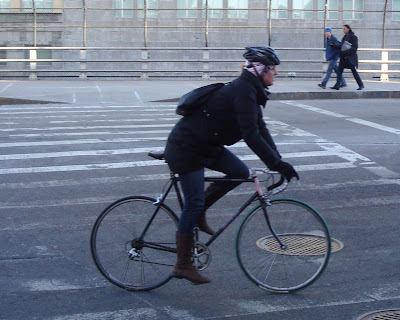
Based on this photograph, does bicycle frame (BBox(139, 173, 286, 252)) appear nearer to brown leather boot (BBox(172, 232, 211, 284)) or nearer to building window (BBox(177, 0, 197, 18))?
brown leather boot (BBox(172, 232, 211, 284))

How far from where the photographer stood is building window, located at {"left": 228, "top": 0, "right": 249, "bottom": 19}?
29.7m

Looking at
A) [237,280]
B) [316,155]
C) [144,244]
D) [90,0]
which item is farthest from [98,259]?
[90,0]

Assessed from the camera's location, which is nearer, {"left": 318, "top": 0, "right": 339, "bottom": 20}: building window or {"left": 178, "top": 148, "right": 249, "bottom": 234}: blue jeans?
{"left": 178, "top": 148, "right": 249, "bottom": 234}: blue jeans

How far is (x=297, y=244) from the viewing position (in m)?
5.26

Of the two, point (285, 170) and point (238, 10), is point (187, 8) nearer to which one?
point (238, 10)

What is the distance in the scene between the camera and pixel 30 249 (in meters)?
6.17

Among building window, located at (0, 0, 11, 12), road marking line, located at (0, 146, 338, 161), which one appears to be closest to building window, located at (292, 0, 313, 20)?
building window, located at (0, 0, 11, 12)

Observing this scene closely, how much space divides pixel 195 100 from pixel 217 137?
0.31 metres

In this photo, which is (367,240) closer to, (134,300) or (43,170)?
(134,300)

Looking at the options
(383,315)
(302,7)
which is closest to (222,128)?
(383,315)

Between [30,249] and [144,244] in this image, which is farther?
[30,249]

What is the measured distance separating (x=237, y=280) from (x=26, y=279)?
1.62 meters

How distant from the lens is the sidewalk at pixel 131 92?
61.5 ft

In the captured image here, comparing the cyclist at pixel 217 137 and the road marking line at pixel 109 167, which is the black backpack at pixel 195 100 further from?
→ the road marking line at pixel 109 167
